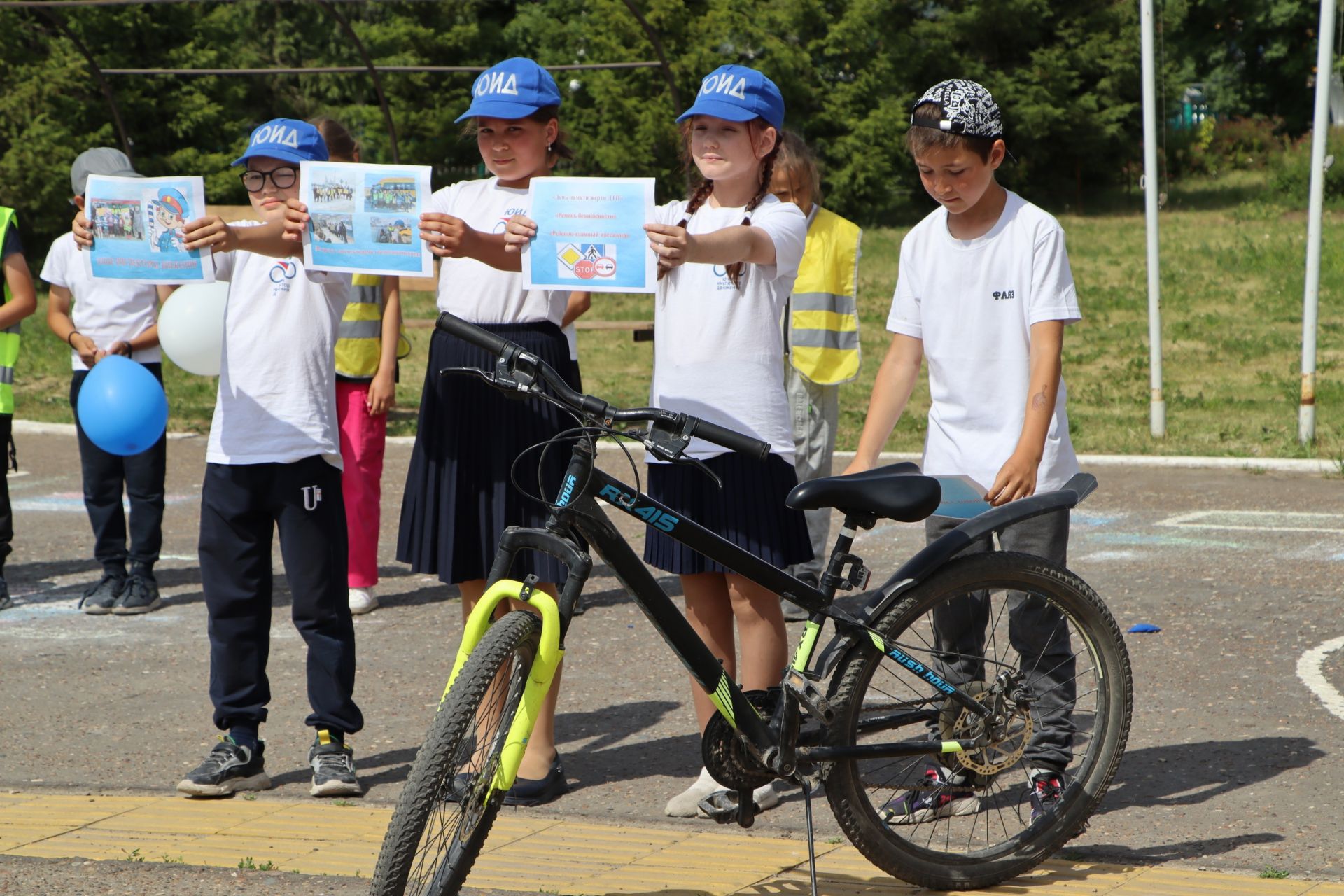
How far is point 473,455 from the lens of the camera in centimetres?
482

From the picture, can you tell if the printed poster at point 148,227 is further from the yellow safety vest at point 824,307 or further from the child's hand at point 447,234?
the yellow safety vest at point 824,307

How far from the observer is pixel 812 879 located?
3623 millimetres

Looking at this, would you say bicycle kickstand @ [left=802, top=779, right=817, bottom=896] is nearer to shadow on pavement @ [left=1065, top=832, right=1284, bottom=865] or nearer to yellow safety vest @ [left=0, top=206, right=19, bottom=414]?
shadow on pavement @ [left=1065, top=832, right=1284, bottom=865]

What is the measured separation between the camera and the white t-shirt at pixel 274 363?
15.9 ft

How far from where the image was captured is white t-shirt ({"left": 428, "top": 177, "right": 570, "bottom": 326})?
15.4 feet

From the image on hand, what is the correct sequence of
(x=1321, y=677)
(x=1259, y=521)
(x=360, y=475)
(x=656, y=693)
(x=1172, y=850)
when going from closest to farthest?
1. (x=1172, y=850)
2. (x=1321, y=677)
3. (x=656, y=693)
4. (x=360, y=475)
5. (x=1259, y=521)

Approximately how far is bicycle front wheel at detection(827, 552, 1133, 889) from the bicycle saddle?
0.25 m

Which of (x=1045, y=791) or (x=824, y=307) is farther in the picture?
(x=824, y=307)

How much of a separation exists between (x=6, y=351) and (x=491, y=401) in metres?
3.75

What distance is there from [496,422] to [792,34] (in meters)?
38.0

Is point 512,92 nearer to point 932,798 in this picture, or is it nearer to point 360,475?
point 932,798

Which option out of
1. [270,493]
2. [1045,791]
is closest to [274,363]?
[270,493]

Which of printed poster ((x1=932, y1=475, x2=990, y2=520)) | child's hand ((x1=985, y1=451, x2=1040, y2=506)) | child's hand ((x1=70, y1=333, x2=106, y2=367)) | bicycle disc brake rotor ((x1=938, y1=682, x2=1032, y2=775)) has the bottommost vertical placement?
bicycle disc brake rotor ((x1=938, y1=682, x2=1032, y2=775))

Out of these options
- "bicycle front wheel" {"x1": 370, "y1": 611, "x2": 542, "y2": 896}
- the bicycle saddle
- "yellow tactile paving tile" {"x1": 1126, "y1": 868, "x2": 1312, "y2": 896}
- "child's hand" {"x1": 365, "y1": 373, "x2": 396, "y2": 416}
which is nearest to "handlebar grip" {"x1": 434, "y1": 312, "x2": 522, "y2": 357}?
"bicycle front wheel" {"x1": 370, "y1": 611, "x2": 542, "y2": 896}
